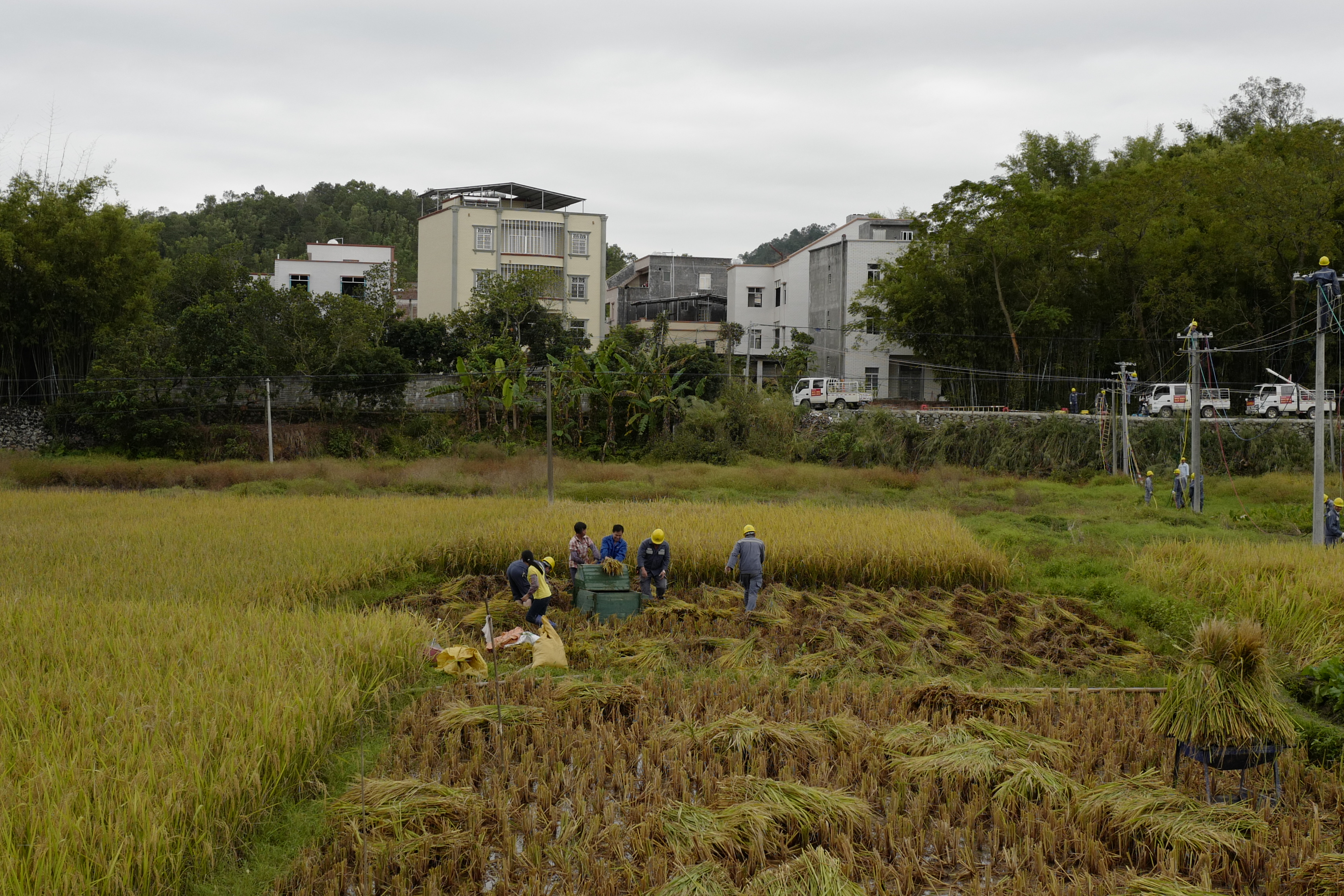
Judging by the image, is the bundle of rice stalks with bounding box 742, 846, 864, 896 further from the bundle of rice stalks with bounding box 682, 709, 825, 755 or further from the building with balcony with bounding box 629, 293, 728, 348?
the building with balcony with bounding box 629, 293, 728, 348

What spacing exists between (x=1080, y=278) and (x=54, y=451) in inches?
1405

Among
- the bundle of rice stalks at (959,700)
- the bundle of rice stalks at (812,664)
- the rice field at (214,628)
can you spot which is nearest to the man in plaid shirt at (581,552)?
the rice field at (214,628)

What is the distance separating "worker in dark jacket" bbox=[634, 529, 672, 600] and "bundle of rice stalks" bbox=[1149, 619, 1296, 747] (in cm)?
694

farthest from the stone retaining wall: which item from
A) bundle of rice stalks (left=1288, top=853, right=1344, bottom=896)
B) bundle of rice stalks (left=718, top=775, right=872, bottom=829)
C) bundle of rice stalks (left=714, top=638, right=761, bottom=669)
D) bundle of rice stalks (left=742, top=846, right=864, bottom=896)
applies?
bundle of rice stalks (left=1288, top=853, right=1344, bottom=896)

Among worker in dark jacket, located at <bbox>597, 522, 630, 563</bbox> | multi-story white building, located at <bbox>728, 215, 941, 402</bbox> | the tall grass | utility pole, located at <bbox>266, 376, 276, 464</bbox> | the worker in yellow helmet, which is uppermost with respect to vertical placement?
multi-story white building, located at <bbox>728, 215, 941, 402</bbox>

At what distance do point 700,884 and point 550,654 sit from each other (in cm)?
465

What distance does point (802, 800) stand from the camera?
19.4ft

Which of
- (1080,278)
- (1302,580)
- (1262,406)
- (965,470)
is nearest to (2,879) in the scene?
(1302,580)

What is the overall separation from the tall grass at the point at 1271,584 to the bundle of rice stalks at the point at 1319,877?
194 inches

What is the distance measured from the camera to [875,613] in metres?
11.6

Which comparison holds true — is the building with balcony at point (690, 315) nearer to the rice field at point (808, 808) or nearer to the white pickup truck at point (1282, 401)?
the white pickup truck at point (1282, 401)

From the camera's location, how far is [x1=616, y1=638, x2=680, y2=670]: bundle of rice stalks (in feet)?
30.9

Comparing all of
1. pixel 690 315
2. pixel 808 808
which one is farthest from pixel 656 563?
pixel 690 315

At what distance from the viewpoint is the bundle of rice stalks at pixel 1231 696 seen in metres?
6.03
